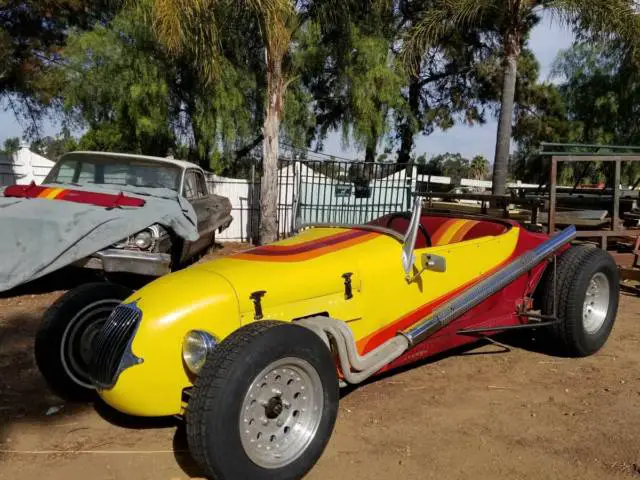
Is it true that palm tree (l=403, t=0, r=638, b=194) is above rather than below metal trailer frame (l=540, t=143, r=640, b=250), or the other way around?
A: above

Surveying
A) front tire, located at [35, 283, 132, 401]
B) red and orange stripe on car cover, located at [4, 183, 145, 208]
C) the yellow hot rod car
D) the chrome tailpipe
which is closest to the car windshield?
red and orange stripe on car cover, located at [4, 183, 145, 208]

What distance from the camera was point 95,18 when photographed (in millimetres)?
15273

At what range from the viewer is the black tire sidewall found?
475cm

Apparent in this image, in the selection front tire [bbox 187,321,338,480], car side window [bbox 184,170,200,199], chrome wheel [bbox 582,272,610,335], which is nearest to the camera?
front tire [bbox 187,321,338,480]

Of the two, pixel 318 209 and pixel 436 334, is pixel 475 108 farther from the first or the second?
pixel 436 334

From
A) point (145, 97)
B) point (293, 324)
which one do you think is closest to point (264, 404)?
point (293, 324)

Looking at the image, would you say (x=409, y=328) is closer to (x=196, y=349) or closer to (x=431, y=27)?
(x=196, y=349)

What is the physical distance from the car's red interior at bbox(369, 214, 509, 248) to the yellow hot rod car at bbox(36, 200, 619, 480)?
0.5 inches

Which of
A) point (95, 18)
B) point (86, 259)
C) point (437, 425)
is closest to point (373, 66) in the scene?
point (95, 18)

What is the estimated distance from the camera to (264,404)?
2.91m

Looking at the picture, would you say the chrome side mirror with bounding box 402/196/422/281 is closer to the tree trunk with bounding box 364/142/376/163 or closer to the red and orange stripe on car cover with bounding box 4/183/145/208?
the red and orange stripe on car cover with bounding box 4/183/145/208

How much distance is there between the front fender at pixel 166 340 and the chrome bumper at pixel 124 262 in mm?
3408

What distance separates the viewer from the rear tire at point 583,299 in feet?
15.6

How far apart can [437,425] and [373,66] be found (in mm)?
11096
